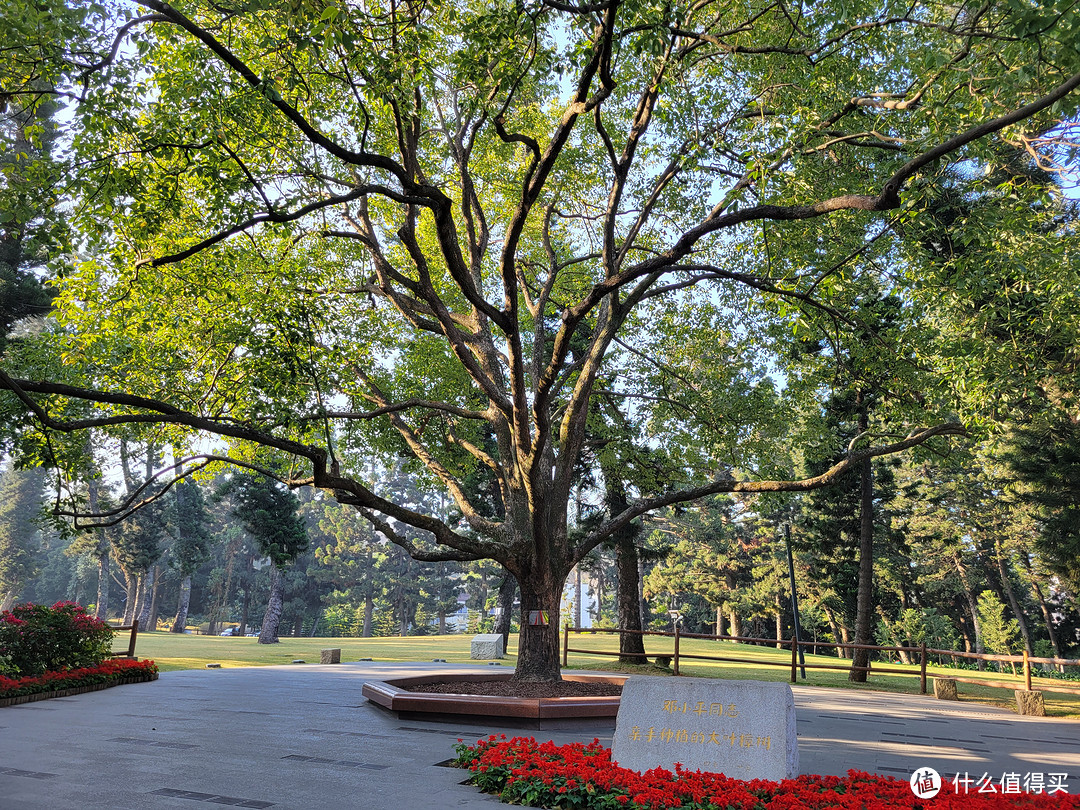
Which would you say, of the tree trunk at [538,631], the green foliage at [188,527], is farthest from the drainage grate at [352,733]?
the green foliage at [188,527]

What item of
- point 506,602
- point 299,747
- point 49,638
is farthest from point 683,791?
point 506,602

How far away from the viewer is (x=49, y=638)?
13188 mm

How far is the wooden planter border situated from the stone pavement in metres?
0.25

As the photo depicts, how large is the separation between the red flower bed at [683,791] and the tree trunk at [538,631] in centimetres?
500

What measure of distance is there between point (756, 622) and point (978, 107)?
4819cm

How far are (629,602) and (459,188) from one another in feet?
47.6

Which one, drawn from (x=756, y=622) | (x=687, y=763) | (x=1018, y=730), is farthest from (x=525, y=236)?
(x=756, y=622)

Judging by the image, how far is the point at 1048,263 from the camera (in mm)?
Result: 11141

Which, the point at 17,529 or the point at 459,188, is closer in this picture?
the point at 459,188

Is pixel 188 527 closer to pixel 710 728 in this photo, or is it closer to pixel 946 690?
pixel 946 690

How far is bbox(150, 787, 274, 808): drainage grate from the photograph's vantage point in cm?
576

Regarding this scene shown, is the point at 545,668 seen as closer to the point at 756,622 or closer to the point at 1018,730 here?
the point at 1018,730

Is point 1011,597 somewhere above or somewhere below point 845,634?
above

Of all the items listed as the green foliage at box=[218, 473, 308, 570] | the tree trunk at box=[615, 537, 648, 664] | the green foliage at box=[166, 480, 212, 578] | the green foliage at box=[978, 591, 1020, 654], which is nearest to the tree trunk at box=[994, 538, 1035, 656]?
the green foliage at box=[978, 591, 1020, 654]
